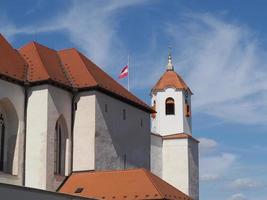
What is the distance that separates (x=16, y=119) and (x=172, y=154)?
2173 cm

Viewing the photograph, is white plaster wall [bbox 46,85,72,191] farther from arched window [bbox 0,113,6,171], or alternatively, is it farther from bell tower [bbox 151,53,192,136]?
bell tower [bbox 151,53,192,136]

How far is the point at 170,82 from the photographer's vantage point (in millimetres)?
53438

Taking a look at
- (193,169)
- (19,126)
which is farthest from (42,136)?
(193,169)

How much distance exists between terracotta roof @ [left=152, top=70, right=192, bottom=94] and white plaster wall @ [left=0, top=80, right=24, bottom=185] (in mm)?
22545

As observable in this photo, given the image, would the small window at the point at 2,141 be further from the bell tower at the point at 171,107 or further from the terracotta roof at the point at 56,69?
the bell tower at the point at 171,107

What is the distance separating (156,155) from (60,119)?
19.4m

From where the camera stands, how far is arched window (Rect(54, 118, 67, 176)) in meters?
32.6

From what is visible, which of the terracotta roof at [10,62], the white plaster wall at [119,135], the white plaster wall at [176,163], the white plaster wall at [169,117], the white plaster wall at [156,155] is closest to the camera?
the terracotta roof at [10,62]

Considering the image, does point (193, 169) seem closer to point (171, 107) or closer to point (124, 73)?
point (171, 107)

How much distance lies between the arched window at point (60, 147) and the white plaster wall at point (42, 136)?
0.44 metres

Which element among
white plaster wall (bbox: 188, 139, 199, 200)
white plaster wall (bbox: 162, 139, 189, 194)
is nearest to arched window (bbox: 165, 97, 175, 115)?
white plaster wall (bbox: 162, 139, 189, 194)

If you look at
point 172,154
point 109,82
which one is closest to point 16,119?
point 109,82

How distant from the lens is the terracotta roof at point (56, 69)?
32500 mm

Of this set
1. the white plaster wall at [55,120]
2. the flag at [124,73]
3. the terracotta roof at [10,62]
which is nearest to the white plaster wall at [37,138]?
the white plaster wall at [55,120]
